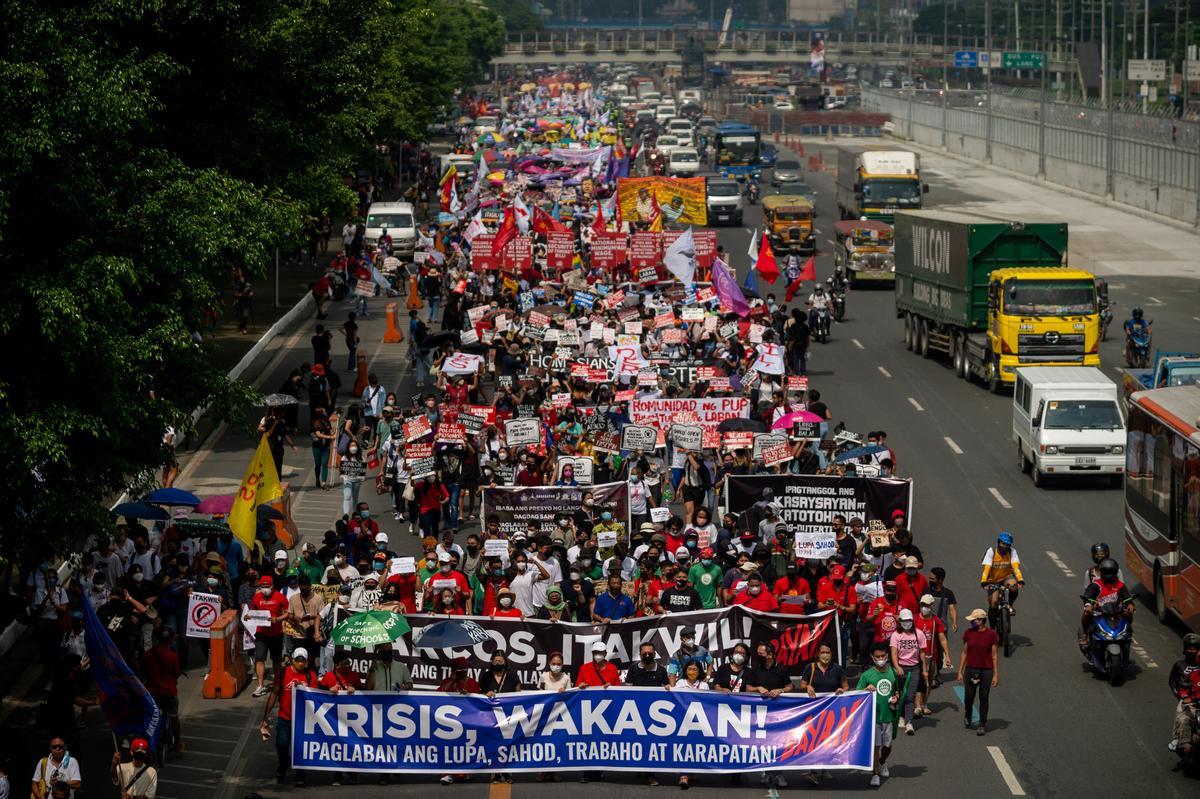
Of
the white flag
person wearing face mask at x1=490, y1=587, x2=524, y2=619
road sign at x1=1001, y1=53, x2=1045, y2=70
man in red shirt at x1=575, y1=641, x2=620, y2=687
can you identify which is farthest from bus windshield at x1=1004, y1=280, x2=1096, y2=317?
road sign at x1=1001, y1=53, x2=1045, y2=70

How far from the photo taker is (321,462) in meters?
33.2

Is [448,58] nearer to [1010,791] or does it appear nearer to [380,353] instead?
[380,353]

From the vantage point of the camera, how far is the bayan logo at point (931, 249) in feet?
147

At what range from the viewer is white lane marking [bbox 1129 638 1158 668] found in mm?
22719

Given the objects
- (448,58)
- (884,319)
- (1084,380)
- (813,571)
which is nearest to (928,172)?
(448,58)

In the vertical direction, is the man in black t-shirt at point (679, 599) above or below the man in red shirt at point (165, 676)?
above

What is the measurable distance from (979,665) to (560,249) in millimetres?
32409

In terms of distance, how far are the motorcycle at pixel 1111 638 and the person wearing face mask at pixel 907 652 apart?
261 cm

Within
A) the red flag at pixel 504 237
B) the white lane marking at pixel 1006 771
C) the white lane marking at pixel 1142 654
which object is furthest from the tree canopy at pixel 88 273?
the red flag at pixel 504 237

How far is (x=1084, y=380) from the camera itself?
110 ft

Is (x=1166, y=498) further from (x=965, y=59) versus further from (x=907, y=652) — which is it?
(x=965, y=59)

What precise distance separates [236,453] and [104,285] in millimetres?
17858

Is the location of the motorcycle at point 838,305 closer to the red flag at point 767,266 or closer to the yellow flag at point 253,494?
the red flag at point 767,266

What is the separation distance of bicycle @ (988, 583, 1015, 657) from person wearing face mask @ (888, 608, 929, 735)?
8.57 ft
